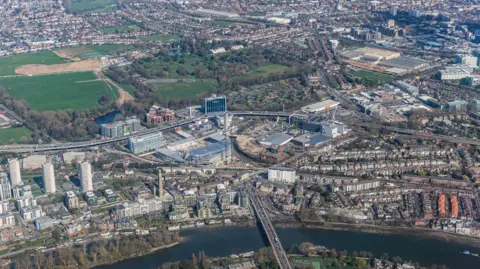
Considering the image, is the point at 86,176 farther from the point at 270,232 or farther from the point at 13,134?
the point at 13,134

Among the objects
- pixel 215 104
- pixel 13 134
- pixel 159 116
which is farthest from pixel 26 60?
pixel 215 104

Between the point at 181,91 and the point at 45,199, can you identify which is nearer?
the point at 45,199

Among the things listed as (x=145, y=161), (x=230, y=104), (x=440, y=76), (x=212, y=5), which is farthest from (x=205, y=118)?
(x=212, y=5)

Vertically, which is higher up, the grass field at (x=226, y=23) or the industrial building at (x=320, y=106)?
the grass field at (x=226, y=23)

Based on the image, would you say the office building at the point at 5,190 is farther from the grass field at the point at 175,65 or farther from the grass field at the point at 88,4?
the grass field at the point at 88,4

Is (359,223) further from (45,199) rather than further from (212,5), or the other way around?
(212,5)

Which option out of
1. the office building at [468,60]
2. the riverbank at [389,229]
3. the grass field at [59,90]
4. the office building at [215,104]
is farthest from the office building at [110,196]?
the office building at [468,60]

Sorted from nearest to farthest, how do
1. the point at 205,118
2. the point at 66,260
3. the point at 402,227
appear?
the point at 66,260, the point at 402,227, the point at 205,118
